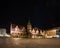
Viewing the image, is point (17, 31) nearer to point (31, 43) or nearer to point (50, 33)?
point (31, 43)

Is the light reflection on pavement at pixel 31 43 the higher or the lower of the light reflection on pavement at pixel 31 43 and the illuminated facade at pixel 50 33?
the lower

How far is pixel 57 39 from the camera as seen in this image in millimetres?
1260

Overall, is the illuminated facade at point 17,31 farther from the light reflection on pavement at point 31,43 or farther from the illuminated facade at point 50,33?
the illuminated facade at point 50,33

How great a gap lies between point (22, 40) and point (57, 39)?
0.92 ft

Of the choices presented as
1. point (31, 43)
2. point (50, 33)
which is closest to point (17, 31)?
point (31, 43)

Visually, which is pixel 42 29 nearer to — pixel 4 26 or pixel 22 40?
pixel 22 40

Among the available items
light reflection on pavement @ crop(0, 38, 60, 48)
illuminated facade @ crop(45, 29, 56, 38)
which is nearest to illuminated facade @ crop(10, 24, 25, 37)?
light reflection on pavement @ crop(0, 38, 60, 48)

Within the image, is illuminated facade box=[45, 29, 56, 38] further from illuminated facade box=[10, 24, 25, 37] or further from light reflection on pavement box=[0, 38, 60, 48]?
illuminated facade box=[10, 24, 25, 37]

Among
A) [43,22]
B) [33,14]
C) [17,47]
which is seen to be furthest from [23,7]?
[17,47]

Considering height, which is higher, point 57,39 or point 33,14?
A: point 33,14

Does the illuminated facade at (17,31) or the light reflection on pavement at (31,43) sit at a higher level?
the illuminated facade at (17,31)

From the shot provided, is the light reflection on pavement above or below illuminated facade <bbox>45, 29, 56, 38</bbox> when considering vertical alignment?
below

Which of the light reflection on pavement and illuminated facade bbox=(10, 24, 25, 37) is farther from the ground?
illuminated facade bbox=(10, 24, 25, 37)

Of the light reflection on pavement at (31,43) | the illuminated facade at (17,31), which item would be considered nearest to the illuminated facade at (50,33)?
the light reflection on pavement at (31,43)
